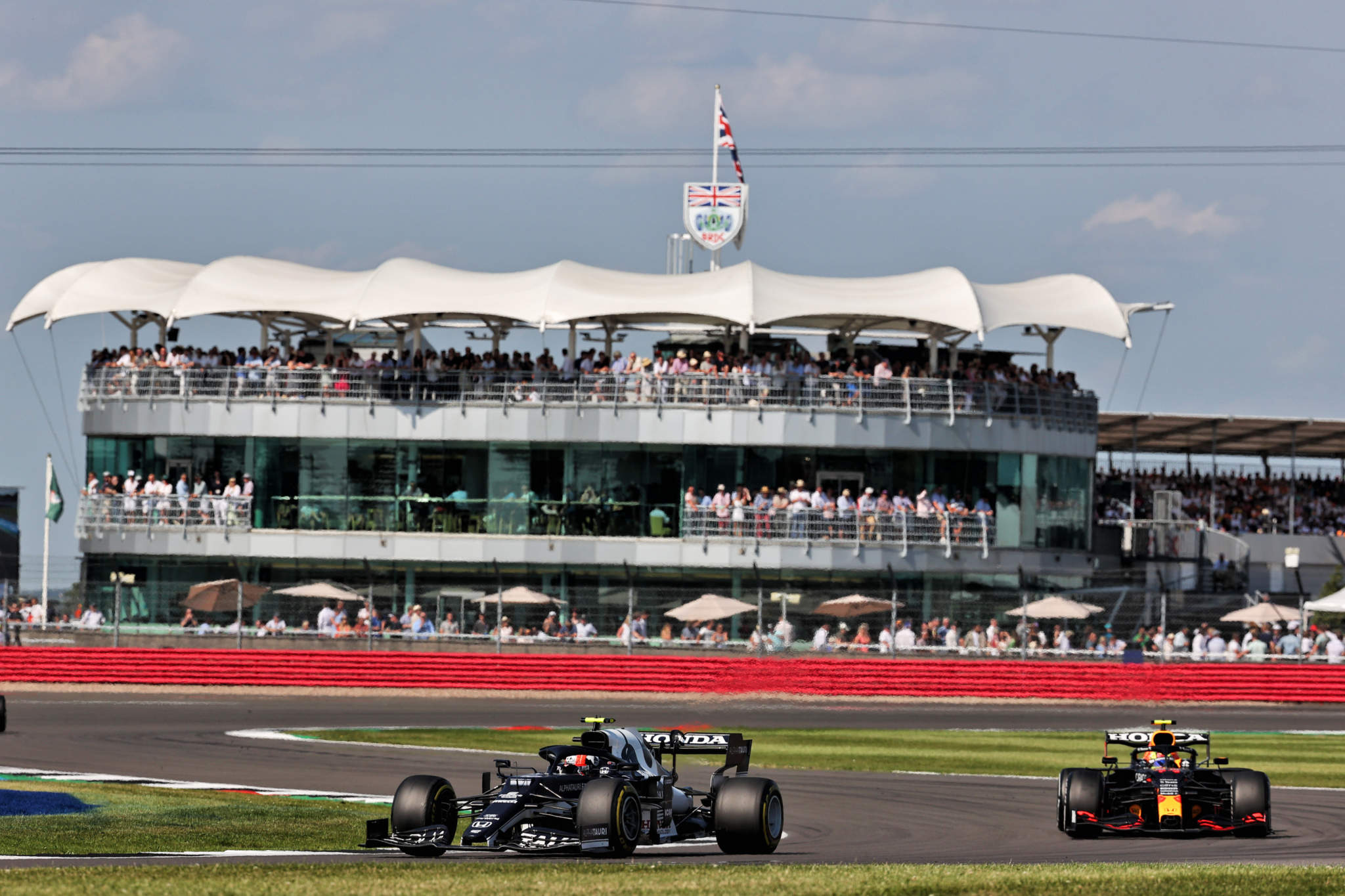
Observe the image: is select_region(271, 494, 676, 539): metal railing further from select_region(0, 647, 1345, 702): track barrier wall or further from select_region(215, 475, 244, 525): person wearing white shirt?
select_region(0, 647, 1345, 702): track barrier wall

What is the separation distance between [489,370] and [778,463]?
9069 millimetres

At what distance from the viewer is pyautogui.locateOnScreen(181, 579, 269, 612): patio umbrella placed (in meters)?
43.3

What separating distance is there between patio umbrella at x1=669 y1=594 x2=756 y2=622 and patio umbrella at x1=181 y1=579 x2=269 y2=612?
10.6 meters

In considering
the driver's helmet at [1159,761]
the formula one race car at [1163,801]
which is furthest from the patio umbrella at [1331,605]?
the formula one race car at [1163,801]

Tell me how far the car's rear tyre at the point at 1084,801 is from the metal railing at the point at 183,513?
37.7 m

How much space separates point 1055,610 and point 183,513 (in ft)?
84.4

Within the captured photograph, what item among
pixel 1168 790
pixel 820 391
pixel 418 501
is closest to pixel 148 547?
pixel 418 501

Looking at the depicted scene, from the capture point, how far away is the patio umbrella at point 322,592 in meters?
44.8

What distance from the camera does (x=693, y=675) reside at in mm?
41719

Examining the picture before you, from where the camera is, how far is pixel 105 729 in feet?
99.3

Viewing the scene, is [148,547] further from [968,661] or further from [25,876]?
[25,876]

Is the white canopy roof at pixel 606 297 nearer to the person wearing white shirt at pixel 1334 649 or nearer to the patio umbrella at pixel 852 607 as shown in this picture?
the patio umbrella at pixel 852 607

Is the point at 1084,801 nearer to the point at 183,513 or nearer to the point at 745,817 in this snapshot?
the point at 745,817

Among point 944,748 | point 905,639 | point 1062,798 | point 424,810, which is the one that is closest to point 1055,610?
point 905,639
